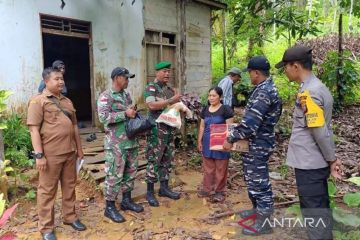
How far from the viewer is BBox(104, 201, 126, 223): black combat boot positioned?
13.9ft

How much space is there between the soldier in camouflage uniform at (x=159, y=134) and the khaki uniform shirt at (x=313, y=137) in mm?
1969

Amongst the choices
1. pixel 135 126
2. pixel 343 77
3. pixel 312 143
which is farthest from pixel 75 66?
pixel 312 143

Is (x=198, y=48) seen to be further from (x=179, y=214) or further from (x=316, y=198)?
(x=316, y=198)

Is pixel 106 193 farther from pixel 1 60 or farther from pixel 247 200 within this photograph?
pixel 1 60

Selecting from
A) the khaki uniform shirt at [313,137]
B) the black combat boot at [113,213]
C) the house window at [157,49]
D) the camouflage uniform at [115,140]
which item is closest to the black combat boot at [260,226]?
the khaki uniform shirt at [313,137]

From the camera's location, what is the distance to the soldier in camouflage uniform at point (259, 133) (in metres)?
3.62

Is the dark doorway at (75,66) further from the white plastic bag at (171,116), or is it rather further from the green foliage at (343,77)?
the green foliage at (343,77)

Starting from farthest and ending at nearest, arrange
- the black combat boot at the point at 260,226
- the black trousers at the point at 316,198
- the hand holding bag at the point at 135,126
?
the hand holding bag at the point at 135,126 → the black combat boot at the point at 260,226 → the black trousers at the point at 316,198

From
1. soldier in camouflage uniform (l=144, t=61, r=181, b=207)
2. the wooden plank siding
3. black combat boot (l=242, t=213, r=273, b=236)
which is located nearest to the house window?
the wooden plank siding

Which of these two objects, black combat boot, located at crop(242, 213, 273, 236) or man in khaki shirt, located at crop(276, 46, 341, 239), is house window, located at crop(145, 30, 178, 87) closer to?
black combat boot, located at crop(242, 213, 273, 236)

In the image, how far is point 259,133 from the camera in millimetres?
3734

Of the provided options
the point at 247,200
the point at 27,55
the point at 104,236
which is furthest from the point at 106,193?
the point at 27,55

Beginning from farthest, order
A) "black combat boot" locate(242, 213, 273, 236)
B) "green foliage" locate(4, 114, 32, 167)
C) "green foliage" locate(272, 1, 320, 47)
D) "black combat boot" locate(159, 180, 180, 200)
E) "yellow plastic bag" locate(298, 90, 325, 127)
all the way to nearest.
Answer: "green foliage" locate(272, 1, 320, 47) → "green foliage" locate(4, 114, 32, 167) → "black combat boot" locate(159, 180, 180, 200) → "black combat boot" locate(242, 213, 273, 236) → "yellow plastic bag" locate(298, 90, 325, 127)

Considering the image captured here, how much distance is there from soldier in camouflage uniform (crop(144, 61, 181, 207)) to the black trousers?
6.93 feet
